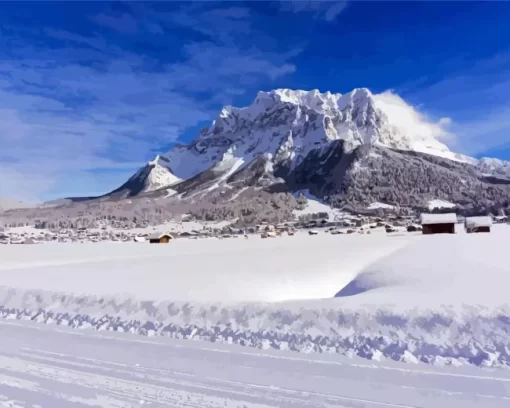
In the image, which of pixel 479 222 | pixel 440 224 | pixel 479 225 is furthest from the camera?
pixel 440 224

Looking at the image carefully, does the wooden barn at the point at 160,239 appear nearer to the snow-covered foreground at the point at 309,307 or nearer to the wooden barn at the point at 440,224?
the wooden barn at the point at 440,224

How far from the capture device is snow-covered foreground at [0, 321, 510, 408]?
723cm

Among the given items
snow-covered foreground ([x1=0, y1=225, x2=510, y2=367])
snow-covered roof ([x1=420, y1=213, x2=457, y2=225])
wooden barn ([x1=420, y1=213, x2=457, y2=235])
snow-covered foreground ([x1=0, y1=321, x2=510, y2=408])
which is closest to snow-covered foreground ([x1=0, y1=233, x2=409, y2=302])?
snow-covered foreground ([x1=0, y1=225, x2=510, y2=367])

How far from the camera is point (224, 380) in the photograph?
8211mm

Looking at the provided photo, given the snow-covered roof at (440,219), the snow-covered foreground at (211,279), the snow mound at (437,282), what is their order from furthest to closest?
the snow-covered roof at (440,219) < the snow-covered foreground at (211,279) < the snow mound at (437,282)

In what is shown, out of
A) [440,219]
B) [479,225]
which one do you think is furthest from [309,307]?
[440,219]

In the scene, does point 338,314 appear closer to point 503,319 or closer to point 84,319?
point 503,319

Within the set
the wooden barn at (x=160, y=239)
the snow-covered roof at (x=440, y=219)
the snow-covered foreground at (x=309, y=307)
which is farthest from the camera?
the wooden barn at (x=160, y=239)

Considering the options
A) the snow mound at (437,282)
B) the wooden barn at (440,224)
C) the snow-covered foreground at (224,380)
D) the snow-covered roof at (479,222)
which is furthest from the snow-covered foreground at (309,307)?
the wooden barn at (440,224)

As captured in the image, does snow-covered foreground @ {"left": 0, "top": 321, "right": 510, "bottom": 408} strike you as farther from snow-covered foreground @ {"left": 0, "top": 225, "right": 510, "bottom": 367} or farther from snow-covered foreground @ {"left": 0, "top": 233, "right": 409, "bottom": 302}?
snow-covered foreground @ {"left": 0, "top": 233, "right": 409, "bottom": 302}

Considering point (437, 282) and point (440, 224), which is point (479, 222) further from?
point (437, 282)

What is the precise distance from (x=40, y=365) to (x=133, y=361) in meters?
2.05

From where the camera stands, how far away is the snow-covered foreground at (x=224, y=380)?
7230 mm

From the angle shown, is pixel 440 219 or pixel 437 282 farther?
pixel 440 219
